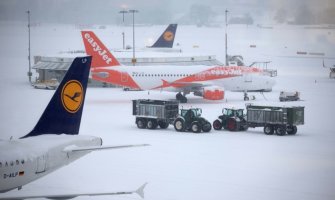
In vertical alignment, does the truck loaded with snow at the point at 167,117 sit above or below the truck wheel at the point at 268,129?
above

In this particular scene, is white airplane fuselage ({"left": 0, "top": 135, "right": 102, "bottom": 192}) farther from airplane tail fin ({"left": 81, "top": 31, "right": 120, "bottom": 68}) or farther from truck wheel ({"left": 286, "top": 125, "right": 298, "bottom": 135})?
airplane tail fin ({"left": 81, "top": 31, "right": 120, "bottom": 68})

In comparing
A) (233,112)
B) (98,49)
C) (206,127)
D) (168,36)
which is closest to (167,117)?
(206,127)

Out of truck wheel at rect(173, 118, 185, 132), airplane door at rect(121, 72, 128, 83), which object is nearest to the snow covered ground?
truck wheel at rect(173, 118, 185, 132)

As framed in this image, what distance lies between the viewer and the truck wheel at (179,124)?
3759cm

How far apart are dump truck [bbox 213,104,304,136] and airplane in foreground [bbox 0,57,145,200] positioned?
1696cm

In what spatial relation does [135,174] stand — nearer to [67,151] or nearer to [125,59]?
[67,151]

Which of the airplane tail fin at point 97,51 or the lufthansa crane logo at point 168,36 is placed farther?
the lufthansa crane logo at point 168,36

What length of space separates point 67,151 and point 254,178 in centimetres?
902

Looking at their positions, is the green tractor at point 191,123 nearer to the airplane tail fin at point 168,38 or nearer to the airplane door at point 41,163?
the airplane door at point 41,163

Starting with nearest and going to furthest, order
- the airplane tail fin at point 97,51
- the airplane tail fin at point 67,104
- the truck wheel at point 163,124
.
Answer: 1. the airplane tail fin at point 67,104
2. the truck wheel at point 163,124
3. the airplane tail fin at point 97,51

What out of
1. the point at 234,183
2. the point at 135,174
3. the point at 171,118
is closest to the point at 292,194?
the point at 234,183

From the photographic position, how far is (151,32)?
194000 millimetres

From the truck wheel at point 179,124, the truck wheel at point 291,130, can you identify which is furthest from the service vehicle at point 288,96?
the truck wheel at point 179,124

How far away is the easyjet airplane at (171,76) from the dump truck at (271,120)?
14.8 metres
